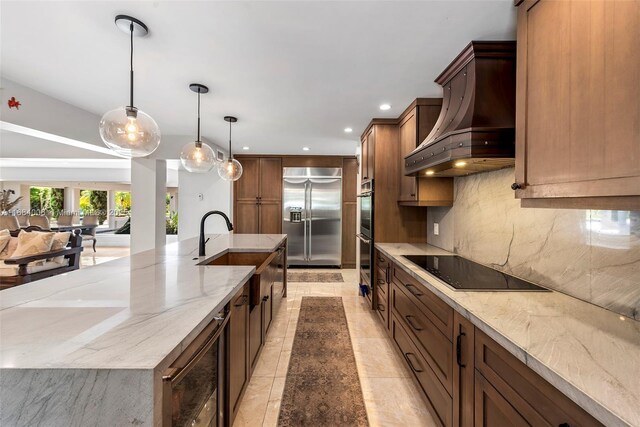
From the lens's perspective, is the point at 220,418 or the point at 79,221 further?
the point at 79,221

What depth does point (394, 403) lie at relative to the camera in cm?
186

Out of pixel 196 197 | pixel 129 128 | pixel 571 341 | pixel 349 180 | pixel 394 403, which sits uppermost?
pixel 349 180

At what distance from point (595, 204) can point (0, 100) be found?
13.7 ft

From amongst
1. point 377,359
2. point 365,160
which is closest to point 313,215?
point 365,160

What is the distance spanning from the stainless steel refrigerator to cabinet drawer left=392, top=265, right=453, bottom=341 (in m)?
3.64

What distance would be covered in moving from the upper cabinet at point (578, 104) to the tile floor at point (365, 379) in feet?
4.85

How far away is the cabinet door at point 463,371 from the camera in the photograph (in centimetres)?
121

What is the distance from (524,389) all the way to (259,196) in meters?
5.43

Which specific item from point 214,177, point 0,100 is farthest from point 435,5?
point 214,177

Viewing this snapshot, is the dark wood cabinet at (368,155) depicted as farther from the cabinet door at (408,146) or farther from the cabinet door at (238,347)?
the cabinet door at (238,347)

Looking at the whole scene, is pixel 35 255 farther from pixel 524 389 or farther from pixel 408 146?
pixel 524 389

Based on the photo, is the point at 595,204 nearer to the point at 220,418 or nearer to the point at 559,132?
the point at 559,132

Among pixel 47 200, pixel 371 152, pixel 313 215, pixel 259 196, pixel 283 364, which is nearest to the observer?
pixel 283 364

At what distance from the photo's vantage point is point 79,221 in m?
10.5
